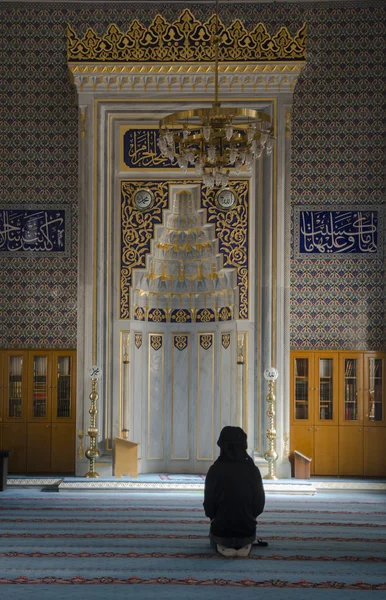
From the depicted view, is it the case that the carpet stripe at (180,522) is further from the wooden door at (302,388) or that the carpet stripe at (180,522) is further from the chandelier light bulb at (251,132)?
the chandelier light bulb at (251,132)

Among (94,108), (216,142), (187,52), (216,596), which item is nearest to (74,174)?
(94,108)

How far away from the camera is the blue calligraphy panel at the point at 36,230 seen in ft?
24.6

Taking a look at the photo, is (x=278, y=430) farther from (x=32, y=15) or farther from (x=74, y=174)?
(x=32, y=15)

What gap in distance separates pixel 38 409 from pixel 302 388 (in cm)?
236

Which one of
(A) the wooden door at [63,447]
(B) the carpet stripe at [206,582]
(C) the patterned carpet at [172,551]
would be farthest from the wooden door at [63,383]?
(B) the carpet stripe at [206,582]

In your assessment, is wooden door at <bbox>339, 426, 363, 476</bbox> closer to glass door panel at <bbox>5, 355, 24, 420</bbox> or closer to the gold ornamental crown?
glass door panel at <bbox>5, 355, 24, 420</bbox>

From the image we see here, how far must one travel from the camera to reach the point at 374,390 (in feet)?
24.4

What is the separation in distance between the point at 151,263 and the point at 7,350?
1.51 metres

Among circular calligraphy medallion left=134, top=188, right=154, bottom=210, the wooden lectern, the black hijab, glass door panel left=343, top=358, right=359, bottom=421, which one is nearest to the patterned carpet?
the black hijab

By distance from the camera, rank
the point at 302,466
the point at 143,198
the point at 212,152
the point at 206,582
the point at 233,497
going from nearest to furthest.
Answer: the point at 206,582 < the point at 233,497 < the point at 212,152 < the point at 302,466 < the point at 143,198

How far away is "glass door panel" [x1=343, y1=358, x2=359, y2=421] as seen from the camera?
7418 mm

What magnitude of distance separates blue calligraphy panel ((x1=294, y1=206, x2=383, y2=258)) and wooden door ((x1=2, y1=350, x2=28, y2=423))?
2655 mm

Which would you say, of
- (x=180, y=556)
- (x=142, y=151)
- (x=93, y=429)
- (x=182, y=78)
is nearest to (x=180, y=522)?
(x=180, y=556)

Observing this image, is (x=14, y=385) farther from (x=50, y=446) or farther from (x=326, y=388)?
(x=326, y=388)
